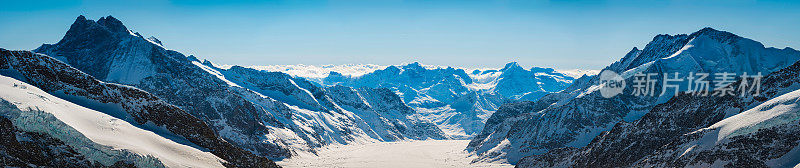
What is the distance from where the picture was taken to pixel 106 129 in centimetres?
4906

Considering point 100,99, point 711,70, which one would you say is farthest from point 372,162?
point 711,70

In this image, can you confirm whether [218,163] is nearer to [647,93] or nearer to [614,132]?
[614,132]

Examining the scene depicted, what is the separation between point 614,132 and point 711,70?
446 ft

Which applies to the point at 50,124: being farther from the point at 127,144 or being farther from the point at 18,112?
the point at 127,144

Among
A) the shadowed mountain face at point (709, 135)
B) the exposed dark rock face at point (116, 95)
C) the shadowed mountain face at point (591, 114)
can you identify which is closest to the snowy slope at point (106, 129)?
the exposed dark rock face at point (116, 95)

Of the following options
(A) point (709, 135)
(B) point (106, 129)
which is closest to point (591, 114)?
(A) point (709, 135)

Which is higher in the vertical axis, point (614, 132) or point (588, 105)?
point (588, 105)

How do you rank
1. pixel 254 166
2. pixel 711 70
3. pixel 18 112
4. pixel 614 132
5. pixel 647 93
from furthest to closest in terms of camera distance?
1. pixel 711 70
2. pixel 647 93
3. pixel 614 132
4. pixel 254 166
5. pixel 18 112

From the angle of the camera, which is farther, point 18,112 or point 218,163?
point 218,163

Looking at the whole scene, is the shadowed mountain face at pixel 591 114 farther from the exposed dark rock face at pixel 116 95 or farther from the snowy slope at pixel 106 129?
the snowy slope at pixel 106 129

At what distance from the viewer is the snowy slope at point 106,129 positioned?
148 feet

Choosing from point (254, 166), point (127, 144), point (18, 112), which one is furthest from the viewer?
point (254, 166)

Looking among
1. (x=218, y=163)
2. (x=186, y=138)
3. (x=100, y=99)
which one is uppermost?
(x=100, y=99)

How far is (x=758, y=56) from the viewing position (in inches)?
7815
